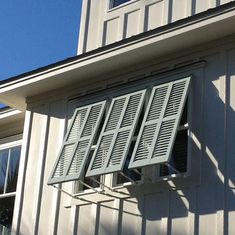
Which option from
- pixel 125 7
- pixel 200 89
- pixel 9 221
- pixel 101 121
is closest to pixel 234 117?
pixel 200 89

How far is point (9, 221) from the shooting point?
39.8 ft

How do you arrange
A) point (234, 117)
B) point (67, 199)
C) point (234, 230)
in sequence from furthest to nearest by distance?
point (67, 199) → point (234, 117) → point (234, 230)

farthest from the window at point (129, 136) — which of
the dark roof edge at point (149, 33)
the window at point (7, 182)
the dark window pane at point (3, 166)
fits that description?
the dark window pane at point (3, 166)

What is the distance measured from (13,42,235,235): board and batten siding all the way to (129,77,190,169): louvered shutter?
0.67ft

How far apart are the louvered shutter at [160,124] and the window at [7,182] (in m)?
3.61

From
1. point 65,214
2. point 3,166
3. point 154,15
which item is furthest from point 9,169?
point 154,15

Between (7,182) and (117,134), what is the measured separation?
349 cm

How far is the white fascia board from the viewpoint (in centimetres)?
917

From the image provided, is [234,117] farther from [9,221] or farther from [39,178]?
[9,221]

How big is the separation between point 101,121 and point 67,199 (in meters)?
1.18

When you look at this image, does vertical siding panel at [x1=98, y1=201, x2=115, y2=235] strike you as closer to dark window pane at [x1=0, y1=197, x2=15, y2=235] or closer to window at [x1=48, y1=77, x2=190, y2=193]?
window at [x1=48, y1=77, x2=190, y2=193]

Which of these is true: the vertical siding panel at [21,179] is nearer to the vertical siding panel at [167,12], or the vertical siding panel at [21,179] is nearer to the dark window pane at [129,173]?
the dark window pane at [129,173]

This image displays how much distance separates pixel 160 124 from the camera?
920 centimetres

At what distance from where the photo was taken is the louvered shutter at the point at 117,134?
939 cm
